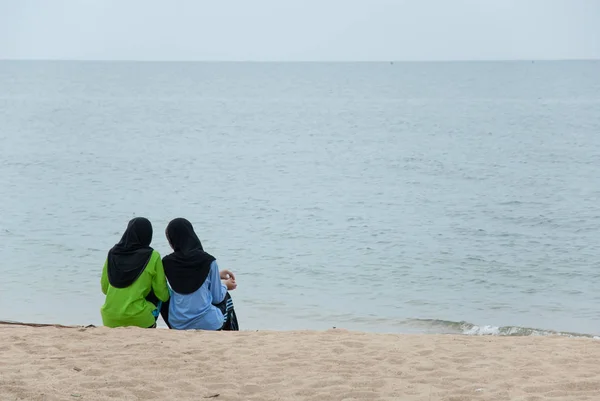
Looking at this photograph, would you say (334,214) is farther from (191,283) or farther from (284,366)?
(284,366)

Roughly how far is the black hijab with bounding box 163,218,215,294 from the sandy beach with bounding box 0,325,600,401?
15.8 inches

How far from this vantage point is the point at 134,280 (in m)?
7.12

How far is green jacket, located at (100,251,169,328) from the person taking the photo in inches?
281

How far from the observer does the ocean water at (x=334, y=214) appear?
12.3 metres

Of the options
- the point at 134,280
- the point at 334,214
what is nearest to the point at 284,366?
the point at 134,280

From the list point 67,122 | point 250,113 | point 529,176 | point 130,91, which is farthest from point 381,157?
point 130,91

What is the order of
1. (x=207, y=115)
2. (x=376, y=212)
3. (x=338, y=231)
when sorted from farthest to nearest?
(x=207, y=115) → (x=376, y=212) → (x=338, y=231)

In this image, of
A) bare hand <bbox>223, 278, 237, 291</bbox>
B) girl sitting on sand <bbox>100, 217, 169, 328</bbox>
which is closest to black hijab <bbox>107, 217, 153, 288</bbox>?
girl sitting on sand <bbox>100, 217, 169, 328</bbox>

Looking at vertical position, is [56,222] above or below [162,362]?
above

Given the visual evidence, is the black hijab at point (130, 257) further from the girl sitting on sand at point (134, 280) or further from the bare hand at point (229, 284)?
the bare hand at point (229, 284)

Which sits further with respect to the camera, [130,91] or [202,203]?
[130,91]

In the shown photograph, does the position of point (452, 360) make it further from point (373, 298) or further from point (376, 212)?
point (376, 212)

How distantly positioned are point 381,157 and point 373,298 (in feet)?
71.5

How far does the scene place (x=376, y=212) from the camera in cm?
2091
